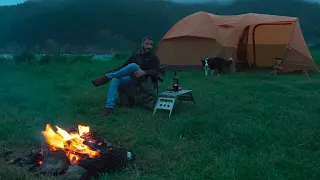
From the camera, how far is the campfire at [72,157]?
320 centimetres

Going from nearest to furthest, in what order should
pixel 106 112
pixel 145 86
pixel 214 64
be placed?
pixel 106 112, pixel 145 86, pixel 214 64

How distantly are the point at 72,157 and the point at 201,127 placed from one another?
66.4 inches

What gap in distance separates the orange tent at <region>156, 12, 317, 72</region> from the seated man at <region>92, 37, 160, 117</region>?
5.67 metres

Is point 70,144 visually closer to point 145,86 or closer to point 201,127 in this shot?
point 201,127

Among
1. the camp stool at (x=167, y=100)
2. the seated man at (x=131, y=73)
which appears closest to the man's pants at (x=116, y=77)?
the seated man at (x=131, y=73)

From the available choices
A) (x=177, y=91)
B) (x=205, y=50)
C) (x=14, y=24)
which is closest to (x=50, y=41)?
(x=14, y=24)

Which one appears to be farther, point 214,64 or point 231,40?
point 231,40

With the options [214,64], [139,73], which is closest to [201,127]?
[139,73]

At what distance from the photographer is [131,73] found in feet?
18.6

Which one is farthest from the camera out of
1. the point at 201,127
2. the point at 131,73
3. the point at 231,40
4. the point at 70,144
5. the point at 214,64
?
the point at 231,40

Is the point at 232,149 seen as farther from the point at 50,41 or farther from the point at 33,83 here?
the point at 50,41

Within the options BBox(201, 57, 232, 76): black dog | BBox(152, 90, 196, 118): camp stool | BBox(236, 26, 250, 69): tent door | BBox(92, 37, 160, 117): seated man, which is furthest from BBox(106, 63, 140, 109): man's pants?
BBox(236, 26, 250, 69): tent door

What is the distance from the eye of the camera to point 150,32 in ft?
78.1

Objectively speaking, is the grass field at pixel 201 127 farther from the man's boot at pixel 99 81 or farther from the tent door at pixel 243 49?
the tent door at pixel 243 49
